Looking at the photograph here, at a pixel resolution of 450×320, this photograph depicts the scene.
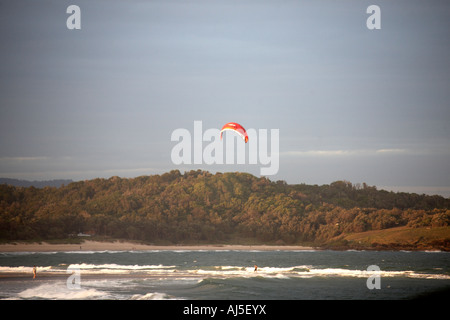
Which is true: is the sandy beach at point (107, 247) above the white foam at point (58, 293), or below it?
below

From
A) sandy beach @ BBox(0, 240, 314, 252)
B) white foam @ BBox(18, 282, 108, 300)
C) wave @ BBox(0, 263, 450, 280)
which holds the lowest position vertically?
sandy beach @ BBox(0, 240, 314, 252)

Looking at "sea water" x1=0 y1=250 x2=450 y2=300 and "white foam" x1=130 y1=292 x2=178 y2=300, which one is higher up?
"white foam" x1=130 y1=292 x2=178 y2=300

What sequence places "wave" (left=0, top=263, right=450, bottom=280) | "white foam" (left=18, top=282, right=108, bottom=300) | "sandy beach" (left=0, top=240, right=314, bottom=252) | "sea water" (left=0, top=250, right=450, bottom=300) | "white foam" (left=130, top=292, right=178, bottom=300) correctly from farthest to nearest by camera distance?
1. "sandy beach" (left=0, top=240, right=314, bottom=252)
2. "wave" (left=0, top=263, right=450, bottom=280)
3. "sea water" (left=0, top=250, right=450, bottom=300)
4. "white foam" (left=18, top=282, right=108, bottom=300)
5. "white foam" (left=130, top=292, right=178, bottom=300)

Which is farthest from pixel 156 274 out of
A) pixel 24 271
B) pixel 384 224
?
pixel 384 224

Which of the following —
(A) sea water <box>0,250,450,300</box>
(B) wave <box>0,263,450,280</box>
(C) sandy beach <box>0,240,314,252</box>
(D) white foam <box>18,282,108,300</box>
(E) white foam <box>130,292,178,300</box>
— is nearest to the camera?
(E) white foam <box>130,292,178,300</box>

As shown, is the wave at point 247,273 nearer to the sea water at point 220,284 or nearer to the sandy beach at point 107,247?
the sea water at point 220,284

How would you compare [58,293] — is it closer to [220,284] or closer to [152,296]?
[152,296]

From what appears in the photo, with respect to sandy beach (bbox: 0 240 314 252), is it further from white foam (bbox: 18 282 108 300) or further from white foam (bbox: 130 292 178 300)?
white foam (bbox: 130 292 178 300)

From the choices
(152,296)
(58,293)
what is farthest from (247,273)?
(58,293)

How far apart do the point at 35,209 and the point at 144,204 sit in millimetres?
27214

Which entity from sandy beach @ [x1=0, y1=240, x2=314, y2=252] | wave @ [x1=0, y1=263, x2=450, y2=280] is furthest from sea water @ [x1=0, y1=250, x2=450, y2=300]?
sandy beach @ [x1=0, y1=240, x2=314, y2=252]

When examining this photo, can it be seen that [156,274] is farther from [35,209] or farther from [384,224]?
[35,209]

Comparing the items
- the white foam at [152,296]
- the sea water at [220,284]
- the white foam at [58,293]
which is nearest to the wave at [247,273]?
the sea water at [220,284]
